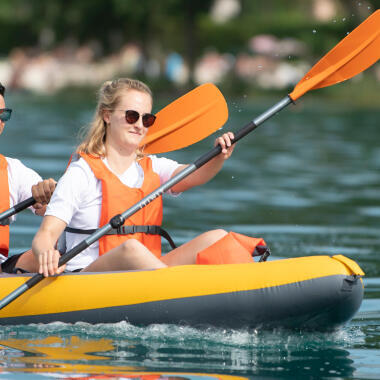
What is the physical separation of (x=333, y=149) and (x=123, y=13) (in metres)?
14.1

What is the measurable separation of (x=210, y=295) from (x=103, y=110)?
3.53ft

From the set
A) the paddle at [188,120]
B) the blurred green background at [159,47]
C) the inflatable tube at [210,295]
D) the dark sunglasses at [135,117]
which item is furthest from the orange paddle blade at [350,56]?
the blurred green background at [159,47]

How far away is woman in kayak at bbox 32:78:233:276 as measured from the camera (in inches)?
194

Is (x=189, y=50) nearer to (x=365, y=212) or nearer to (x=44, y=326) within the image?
(x=365, y=212)

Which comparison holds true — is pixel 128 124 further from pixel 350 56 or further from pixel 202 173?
pixel 350 56

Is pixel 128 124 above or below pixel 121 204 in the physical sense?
above

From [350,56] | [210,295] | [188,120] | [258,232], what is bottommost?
[210,295]

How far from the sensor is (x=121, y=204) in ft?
16.5

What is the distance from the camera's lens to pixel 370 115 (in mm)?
23531

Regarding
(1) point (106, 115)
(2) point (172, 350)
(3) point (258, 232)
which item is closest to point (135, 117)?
(1) point (106, 115)

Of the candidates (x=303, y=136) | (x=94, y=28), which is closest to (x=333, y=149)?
(x=303, y=136)

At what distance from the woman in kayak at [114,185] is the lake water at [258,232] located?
15.9 inches

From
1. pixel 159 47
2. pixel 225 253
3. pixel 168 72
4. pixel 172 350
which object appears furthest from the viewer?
pixel 159 47

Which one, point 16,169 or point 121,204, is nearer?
point 121,204
